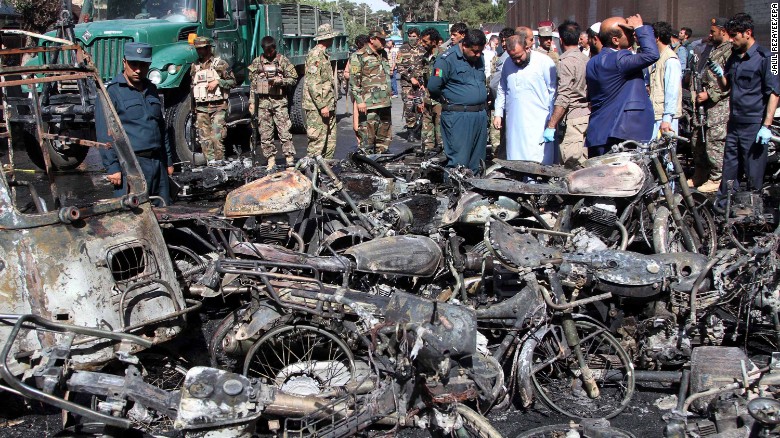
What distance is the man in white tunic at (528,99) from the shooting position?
800 cm

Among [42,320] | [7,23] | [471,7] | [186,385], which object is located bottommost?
[186,385]

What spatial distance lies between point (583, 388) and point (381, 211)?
83.7 inches

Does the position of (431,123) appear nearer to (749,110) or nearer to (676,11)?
(749,110)

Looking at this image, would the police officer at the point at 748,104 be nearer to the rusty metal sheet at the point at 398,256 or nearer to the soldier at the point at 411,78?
the rusty metal sheet at the point at 398,256

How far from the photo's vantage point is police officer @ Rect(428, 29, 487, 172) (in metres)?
8.27

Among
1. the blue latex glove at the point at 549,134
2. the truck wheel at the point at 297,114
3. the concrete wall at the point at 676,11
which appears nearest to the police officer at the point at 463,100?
the blue latex glove at the point at 549,134

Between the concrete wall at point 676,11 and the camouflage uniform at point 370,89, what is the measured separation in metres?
6.60

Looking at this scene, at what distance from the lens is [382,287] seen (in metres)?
4.74

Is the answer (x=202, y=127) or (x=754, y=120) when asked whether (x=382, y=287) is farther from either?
(x=202, y=127)

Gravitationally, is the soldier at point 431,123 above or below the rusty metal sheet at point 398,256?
above

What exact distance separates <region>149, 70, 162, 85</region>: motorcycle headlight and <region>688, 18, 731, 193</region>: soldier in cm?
752

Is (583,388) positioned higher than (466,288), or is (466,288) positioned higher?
(466,288)

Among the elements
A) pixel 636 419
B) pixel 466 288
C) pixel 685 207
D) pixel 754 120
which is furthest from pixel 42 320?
pixel 754 120

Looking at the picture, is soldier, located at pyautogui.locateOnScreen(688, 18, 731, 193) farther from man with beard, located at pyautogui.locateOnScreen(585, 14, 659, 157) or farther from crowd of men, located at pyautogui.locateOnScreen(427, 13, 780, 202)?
man with beard, located at pyautogui.locateOnScreen(585, 14, 659, 157)
